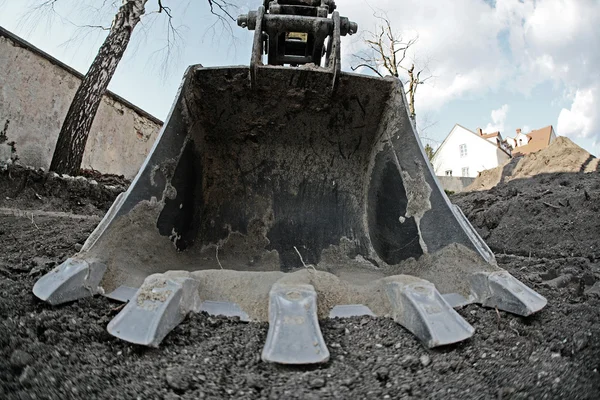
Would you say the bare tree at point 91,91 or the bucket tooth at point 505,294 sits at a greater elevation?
the bare tree at point 91,91

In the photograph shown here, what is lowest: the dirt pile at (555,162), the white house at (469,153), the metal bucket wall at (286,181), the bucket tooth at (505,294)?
the bucket tooth at (505,294)

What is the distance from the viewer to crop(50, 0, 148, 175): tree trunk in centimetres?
453

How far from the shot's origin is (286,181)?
82.6 inches

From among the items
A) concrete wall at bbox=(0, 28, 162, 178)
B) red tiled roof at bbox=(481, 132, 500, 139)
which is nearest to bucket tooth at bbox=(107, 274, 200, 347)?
concrete wall at bbox=(0, 28, 162, 178)

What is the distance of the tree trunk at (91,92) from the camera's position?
14.9 ft

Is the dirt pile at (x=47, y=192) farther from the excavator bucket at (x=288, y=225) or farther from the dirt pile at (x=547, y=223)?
the dirt pile at (x=547, y=223)

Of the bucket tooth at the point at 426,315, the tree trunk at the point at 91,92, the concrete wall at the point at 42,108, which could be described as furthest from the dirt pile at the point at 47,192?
the bucket tooth at the point at 426,315

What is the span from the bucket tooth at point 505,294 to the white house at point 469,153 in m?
26.6

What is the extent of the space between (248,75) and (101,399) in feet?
4.71

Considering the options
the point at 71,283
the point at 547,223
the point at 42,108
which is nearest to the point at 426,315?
the point at 71,283

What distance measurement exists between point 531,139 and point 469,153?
15.7 feet

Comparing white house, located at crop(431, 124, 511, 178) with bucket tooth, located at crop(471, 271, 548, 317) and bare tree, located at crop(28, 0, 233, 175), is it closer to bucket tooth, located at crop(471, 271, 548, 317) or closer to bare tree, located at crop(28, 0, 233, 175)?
bare tree, located at crop(28, 0, 233, 175)

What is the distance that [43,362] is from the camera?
0.84 metres

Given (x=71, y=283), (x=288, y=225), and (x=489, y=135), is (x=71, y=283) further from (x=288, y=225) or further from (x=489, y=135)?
(x=489, y=135)
